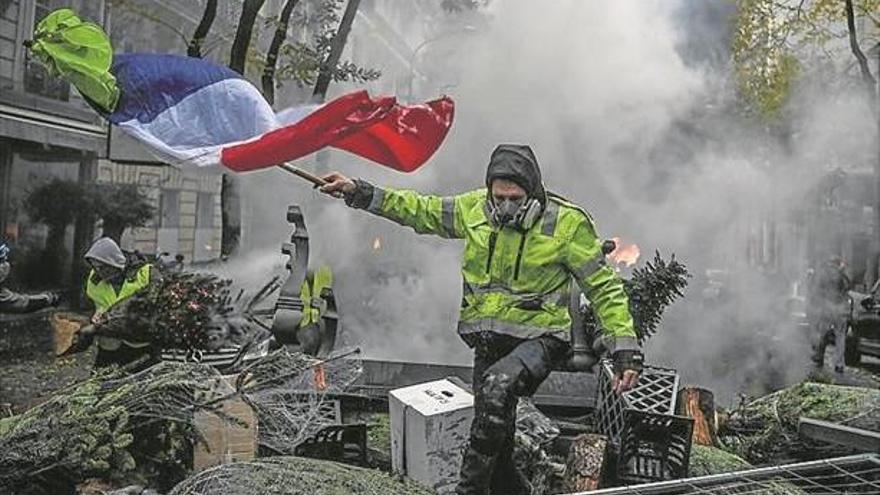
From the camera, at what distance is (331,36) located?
45.3 feet

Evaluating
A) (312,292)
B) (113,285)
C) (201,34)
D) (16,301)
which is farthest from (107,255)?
(201,34)

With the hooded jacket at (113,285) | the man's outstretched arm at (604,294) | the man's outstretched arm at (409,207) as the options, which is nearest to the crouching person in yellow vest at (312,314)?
Answer: the hooded jacket at (113,285)

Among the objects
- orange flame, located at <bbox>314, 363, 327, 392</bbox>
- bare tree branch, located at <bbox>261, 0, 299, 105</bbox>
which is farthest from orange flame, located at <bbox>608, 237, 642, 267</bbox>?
orange flame, located at <bbox>314, 363, 327, 392</bbox>

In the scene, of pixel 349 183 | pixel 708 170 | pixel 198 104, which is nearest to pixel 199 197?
pixel 708 170

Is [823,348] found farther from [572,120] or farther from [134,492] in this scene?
[134,492]

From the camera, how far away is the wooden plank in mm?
2717

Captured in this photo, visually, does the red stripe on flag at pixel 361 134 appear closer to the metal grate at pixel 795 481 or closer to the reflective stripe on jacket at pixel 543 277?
the reflective stripe on jacket at pixel 543 277

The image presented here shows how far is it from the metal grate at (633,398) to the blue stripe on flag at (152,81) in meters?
2.87

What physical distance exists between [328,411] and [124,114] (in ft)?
6.69

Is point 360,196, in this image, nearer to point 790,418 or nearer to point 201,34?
point 790,418

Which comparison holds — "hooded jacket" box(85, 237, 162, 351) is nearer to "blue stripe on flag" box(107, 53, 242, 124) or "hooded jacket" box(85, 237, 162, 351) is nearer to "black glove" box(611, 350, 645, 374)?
"blue stripe on flag" box(107, 53, 242, 124)

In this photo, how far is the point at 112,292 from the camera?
19.2 ft

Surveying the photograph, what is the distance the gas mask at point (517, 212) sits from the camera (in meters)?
3.96

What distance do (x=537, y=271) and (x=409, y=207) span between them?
67 centimetres
